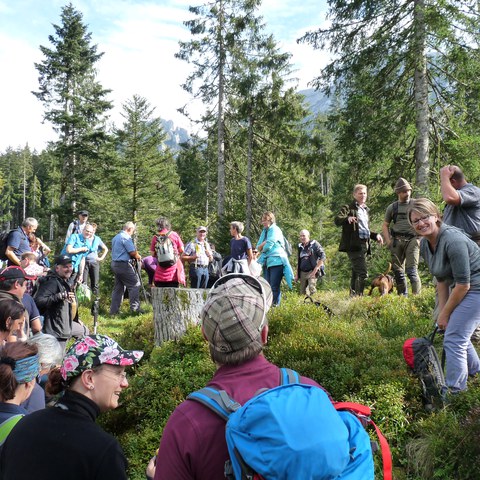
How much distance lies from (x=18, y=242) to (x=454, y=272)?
810 centimetres

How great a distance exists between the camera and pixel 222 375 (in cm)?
177

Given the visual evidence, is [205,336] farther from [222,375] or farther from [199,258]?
[199,258]

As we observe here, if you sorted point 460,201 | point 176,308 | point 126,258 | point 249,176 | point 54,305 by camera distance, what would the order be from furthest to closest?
point 249,176 < point 126,258 < point 176,308 < point 54,305 < point 460,201

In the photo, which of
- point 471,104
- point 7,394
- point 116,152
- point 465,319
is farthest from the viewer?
point 116,152

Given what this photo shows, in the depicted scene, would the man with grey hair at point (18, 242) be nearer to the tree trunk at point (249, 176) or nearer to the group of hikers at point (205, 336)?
the group of hikers at point (205, 336)

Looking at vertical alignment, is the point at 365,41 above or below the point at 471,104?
above

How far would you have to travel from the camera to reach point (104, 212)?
25016 mm

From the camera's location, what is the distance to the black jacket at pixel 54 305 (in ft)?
20.2

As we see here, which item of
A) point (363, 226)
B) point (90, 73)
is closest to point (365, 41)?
point (363, 226)

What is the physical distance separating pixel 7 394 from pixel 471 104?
12227 millimetres

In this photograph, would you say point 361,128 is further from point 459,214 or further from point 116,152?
point 116,152

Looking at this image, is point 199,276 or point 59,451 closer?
point 59,451

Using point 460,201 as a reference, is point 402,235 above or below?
below

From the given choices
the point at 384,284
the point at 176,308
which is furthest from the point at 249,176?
the point at 176,308
